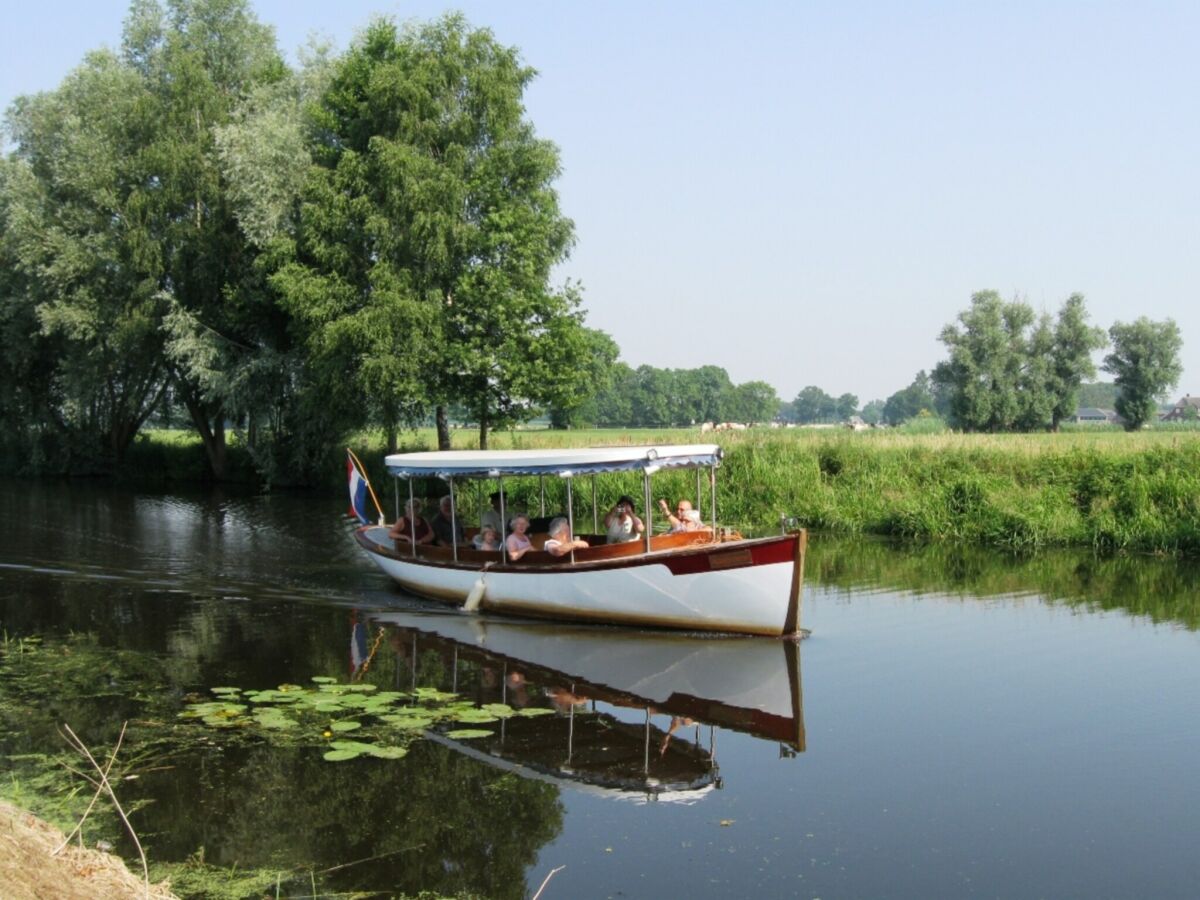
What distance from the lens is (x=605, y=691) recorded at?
42.6ft

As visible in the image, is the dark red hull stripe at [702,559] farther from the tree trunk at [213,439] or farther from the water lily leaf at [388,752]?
the tree trunk at [213,439]

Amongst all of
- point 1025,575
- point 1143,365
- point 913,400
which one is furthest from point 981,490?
point 913,400

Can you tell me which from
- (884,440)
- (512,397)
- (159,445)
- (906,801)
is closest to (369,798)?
(906,801)

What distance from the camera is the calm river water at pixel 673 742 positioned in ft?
26.9

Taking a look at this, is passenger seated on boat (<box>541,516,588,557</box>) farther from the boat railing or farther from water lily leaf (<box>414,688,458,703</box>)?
water lily leaf (<box>414,688,458,703</box>)

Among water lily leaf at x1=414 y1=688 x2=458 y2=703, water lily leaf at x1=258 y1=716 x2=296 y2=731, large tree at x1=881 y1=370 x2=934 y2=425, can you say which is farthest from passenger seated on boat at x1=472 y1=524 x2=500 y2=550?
large tree at x1=881 y1=370 x2=934 y2=425

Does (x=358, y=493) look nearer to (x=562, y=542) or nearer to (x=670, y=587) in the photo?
(x=562, y=542)

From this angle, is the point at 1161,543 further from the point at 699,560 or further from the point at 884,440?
the point at 699,560

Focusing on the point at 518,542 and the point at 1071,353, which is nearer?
the point at 518,542

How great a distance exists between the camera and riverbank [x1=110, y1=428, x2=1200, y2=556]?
23203mm

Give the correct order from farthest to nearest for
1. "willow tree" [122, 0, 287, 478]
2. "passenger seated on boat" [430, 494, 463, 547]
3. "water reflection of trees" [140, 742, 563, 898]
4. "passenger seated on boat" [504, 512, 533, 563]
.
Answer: "willow tree" [122, 0, 287, 478]
"passenger seated on boat" [430, 494, 463, 547]
"passenger seated on boat" [504, 512, 533, 563]
"water reflection of trees" [140, 742, 563, 898]

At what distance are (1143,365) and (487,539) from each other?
76.3 m

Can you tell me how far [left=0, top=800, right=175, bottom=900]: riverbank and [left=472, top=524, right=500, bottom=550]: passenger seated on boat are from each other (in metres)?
10.7

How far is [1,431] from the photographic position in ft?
153
